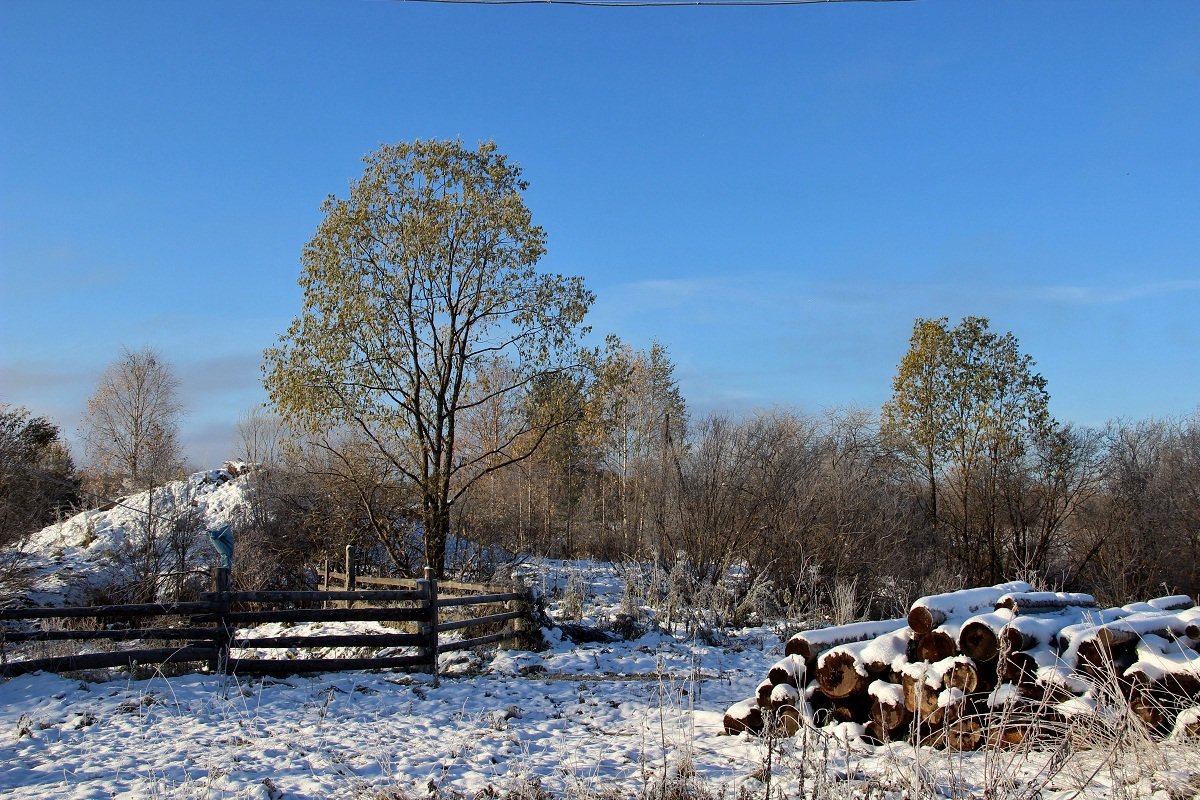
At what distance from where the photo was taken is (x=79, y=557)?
23.0 meters

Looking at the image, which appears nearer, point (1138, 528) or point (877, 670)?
point (877, 670)

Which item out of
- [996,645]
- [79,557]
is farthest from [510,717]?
[79,557]

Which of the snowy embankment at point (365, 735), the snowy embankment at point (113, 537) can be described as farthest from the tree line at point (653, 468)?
the snowy embankment at point (365, 735)

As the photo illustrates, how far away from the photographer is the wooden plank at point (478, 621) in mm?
11812

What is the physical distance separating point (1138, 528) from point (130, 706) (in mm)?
23398

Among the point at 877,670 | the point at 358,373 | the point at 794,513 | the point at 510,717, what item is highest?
the point at 358,373

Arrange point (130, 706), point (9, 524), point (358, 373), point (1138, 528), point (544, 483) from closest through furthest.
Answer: point (130, 706) → point (9, 524) → point (358, 373) → point (1138, 528) → point (544, 483)

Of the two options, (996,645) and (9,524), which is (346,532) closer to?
(9,524)

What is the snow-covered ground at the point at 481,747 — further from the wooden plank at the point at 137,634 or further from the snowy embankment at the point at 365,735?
the wooden plank at the point at 137,634

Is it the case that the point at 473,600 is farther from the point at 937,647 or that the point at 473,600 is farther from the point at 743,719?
the point at 937,647

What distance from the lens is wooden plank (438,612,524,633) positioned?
11.8 metres

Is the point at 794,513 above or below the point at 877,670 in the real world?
above

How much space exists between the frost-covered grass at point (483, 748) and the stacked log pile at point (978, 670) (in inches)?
10.6

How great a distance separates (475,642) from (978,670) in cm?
735
